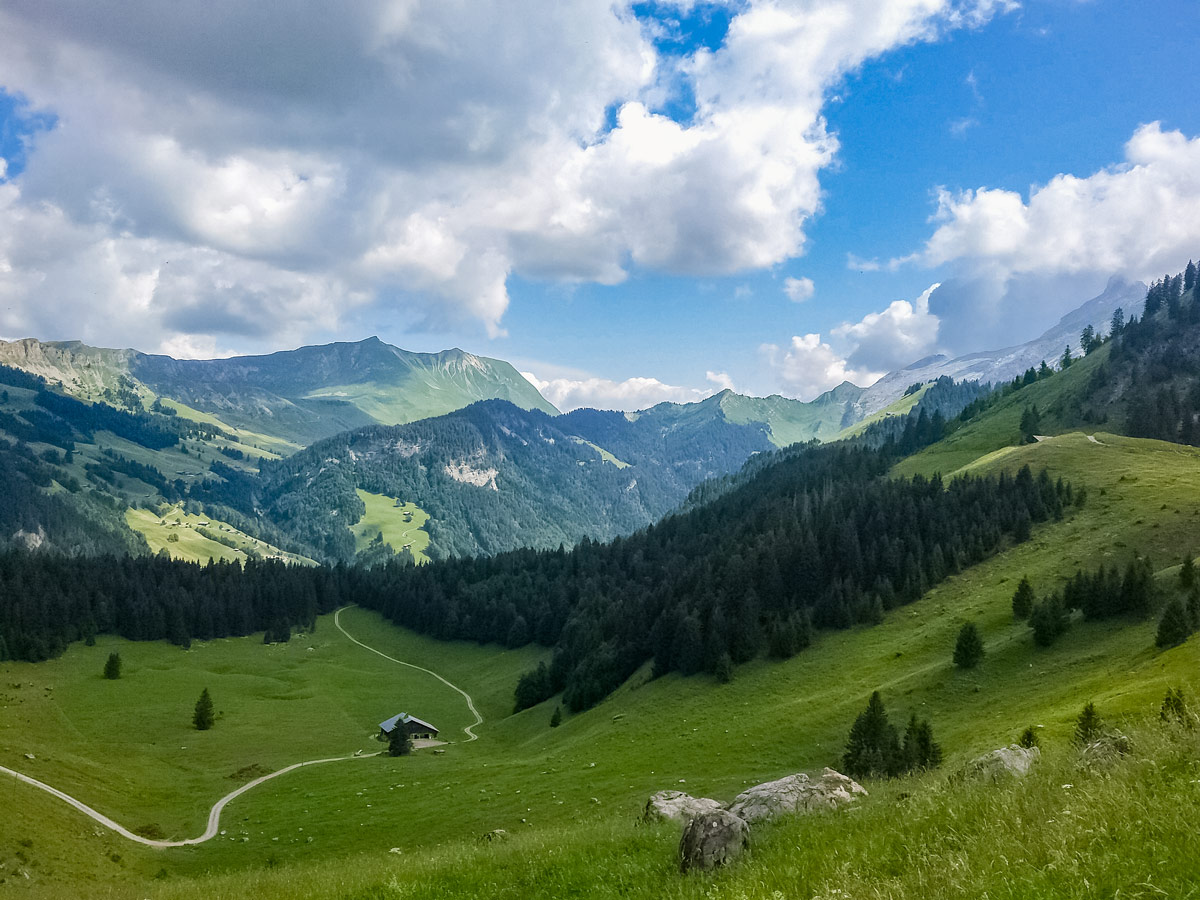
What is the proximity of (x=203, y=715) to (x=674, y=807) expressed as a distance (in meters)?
101

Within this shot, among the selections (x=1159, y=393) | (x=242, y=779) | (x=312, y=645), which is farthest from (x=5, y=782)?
(x=1159, y=393)

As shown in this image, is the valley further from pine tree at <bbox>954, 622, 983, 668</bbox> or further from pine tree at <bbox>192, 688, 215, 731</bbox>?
pine tree at <bbox>192, 688, 215, 731</bbox>

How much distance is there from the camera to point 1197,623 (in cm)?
5072

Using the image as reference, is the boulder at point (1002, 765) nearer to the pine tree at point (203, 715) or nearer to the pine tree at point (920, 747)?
the pine tree at point (920, 747)

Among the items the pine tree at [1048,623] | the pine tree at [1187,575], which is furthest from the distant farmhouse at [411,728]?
the pine tree at [1187,575]

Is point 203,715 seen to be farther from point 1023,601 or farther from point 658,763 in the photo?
point 1023,601

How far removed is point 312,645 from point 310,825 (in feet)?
397

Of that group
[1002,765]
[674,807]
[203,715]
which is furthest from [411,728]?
[1002,765]

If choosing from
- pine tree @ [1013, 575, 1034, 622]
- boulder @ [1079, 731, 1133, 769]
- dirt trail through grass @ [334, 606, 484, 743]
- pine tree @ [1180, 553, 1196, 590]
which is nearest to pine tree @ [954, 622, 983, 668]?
pine tree @ [1013, 575, 1034, 622]

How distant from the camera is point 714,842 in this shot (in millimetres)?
15086

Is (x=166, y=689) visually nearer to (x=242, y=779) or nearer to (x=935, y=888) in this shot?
(x=242, y=779)

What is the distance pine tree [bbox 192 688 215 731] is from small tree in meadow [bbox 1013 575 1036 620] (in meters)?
110

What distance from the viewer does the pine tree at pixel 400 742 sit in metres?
91.1

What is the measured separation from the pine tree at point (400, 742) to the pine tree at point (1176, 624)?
8373 centimetres
